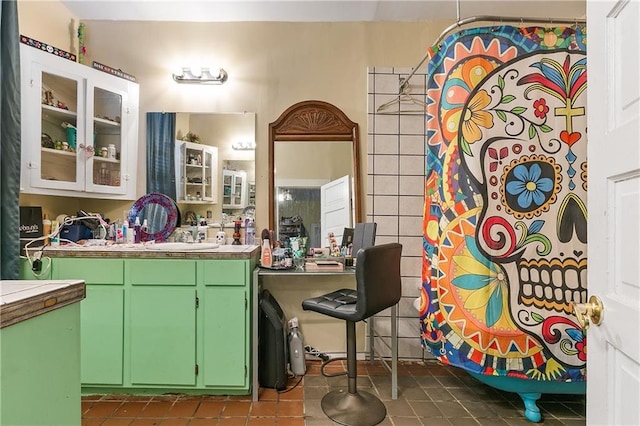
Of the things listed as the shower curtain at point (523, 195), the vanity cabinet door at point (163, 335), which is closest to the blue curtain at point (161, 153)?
the vanity cabinet door at point (163, 335)

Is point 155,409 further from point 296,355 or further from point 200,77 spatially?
point 200,77

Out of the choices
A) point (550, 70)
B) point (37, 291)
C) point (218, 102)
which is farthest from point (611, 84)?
point (218, 102)

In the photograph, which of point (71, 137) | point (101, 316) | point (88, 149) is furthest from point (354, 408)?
point (71, 137)

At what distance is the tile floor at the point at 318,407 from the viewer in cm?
172

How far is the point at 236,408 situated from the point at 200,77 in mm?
2322

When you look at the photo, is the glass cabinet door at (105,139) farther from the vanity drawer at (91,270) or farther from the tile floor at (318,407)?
the tile floor at (318,407)

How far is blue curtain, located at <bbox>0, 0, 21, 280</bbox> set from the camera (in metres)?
1.71

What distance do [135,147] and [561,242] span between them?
9.42ft

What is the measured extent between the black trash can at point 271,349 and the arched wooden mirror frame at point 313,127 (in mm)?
713

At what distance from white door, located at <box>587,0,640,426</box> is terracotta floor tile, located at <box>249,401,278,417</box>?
1.52 meters

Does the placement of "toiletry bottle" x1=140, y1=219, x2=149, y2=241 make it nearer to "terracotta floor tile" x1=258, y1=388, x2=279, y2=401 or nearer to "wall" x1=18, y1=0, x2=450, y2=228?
"wall" x1=18, y1=0, x2=450, y2=228

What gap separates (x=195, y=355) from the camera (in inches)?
74.7

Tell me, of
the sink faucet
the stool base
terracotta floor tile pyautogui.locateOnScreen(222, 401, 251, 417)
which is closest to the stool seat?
the stool base

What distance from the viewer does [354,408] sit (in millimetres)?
1781
